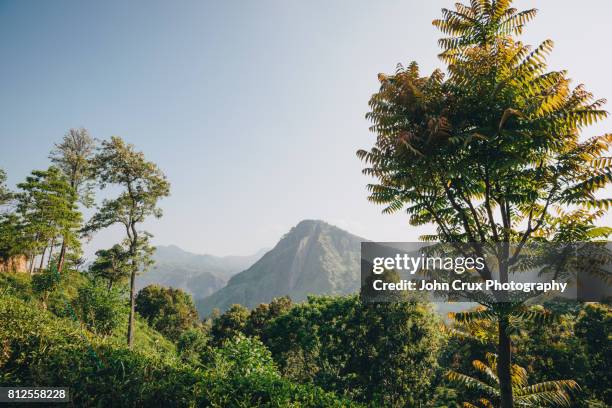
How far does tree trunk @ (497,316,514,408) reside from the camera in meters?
6.44

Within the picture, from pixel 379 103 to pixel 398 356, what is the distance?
59.2 ft

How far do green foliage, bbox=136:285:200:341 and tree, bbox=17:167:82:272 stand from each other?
2311 centimetres

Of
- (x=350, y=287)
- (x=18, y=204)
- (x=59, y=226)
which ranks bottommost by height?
(x=350, y=287)

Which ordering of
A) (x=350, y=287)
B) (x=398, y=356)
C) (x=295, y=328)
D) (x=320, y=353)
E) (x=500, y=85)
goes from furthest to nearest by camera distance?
1. (x=350, y=287)
2. (x=295, y=328)
3. (x=320, y=353)
4. (x=398, y=356)
5. (x=500, y=85)

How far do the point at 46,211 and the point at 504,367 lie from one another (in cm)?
3130

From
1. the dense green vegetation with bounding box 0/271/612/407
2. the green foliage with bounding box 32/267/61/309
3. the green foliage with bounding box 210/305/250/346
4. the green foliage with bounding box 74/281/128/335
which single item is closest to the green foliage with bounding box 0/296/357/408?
the dense green vegetation with bounding box 0/271/612/407

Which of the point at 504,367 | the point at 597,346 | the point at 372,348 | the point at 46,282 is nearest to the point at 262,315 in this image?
the point at 372,348

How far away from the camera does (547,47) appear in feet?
19.5

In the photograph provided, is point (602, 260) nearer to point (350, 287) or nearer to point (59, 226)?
point (59, 226)

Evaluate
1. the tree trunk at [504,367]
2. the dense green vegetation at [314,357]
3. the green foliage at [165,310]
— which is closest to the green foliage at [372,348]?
the dense green vegetation at [314,357]

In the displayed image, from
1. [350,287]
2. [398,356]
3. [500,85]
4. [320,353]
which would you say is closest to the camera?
[500,85]

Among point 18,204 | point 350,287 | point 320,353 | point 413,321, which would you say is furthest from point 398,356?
point 350,287

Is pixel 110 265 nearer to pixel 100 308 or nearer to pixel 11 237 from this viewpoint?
pixel 11 237

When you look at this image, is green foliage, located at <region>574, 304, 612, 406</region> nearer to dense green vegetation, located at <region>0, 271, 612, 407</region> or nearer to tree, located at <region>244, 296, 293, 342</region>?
dense green vegetation, located at <region>0, 271, 612, 407</region>
